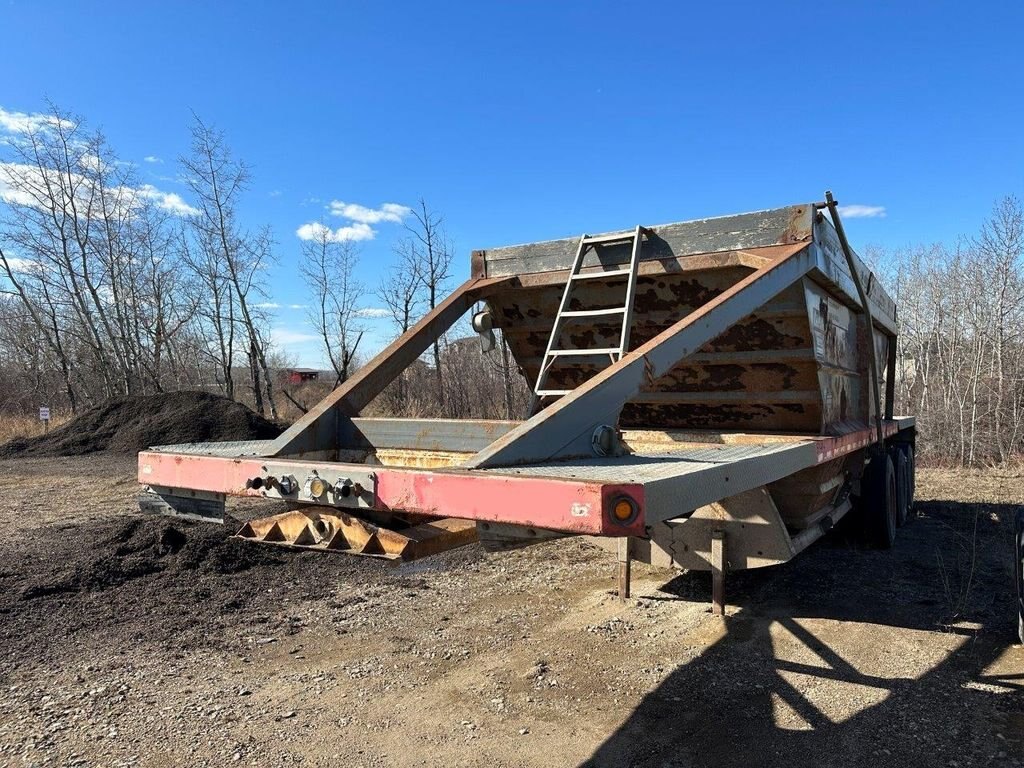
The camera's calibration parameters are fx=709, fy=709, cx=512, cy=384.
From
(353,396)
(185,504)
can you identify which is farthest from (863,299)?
(185,504)

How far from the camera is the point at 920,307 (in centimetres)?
2370

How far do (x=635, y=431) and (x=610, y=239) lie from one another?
5.31 ft

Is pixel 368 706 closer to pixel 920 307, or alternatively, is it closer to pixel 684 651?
pixel 684 651

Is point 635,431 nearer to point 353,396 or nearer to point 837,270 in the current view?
point 837,270

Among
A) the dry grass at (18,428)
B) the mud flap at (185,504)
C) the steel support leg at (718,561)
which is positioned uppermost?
the mud flap at (185,504)

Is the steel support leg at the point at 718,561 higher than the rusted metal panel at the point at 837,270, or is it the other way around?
the rusted metal panel at the point at 837,270

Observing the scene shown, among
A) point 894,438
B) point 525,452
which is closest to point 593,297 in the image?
point 525,452

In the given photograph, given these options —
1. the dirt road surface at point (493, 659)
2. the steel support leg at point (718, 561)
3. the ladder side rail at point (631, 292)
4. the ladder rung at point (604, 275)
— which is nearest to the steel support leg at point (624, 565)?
the dirt road surface at point (493, 659)

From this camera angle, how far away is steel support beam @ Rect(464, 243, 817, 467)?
2.65 m

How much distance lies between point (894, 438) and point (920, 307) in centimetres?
1917

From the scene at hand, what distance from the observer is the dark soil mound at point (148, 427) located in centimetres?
1655

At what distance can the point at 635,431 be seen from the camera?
532 cm

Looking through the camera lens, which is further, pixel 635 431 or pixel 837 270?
pixel 635 431

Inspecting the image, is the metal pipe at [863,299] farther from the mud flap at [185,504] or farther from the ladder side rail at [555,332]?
the mud flap at [185,504]
